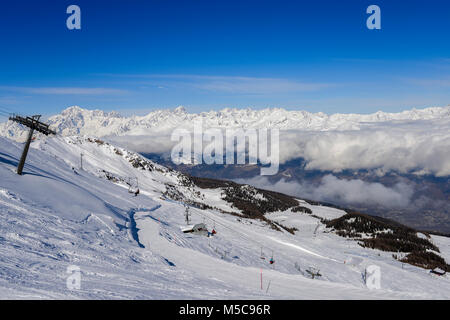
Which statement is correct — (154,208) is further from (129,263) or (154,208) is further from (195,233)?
(129,263)

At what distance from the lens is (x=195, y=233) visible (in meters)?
52.5

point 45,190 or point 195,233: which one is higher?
point 45,190

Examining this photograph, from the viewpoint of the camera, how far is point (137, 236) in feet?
127

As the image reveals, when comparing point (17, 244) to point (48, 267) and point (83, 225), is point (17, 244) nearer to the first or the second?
point (48, 267)

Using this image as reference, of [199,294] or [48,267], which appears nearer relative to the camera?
[199,294]

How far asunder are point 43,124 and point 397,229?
692 ft

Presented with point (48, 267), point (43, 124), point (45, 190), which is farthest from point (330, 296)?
point (43, 124)

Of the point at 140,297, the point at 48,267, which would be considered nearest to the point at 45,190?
the point at 48,267

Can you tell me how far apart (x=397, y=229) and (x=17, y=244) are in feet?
708

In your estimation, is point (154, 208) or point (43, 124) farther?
point (154, 208)
